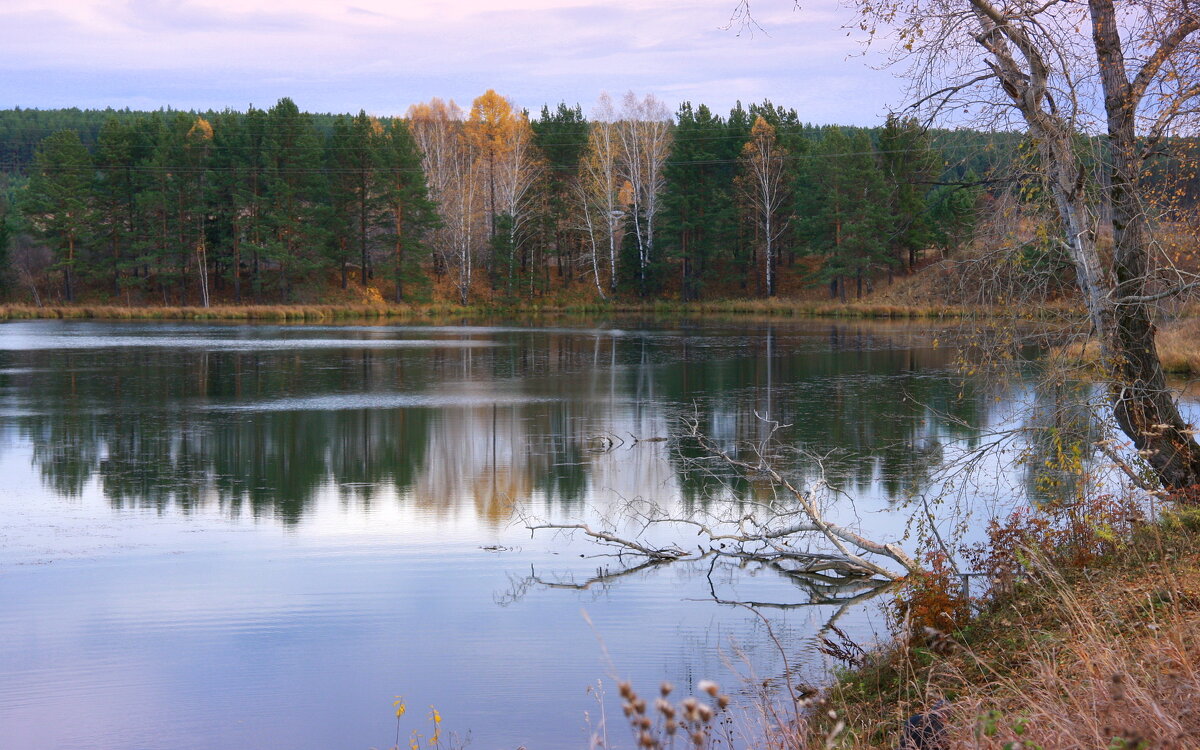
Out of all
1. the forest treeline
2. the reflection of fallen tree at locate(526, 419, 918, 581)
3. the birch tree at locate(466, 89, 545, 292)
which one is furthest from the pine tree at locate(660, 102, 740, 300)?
the reflection of fallen tree at locate(526, 419, 918, 581)

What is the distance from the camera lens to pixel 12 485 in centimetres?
1404

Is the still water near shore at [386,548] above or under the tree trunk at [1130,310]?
under

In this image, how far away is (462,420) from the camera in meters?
19.9

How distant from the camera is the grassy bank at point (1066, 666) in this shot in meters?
3.99

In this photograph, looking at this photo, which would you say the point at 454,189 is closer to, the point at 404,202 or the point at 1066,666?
the point at 404,202

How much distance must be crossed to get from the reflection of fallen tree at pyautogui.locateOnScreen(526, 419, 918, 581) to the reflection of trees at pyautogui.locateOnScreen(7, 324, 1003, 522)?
1141 millimetres

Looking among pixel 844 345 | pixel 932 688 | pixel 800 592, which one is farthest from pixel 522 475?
pixel 844 345

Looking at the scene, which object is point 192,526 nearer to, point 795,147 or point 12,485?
point 12,485

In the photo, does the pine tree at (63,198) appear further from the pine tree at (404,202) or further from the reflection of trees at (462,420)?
the reflection of trees at (462,420)

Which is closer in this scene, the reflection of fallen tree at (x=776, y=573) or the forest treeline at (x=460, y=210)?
the reflection of fallen tree at (x=776, y=573)

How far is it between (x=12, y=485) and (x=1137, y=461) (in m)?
12.9

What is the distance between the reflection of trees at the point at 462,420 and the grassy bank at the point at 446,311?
19.6 metres

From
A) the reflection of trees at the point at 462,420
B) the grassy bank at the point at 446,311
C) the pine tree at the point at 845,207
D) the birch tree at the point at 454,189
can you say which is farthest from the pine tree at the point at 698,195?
the reflection of trees at the point at 462,420

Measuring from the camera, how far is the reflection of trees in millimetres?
14133
